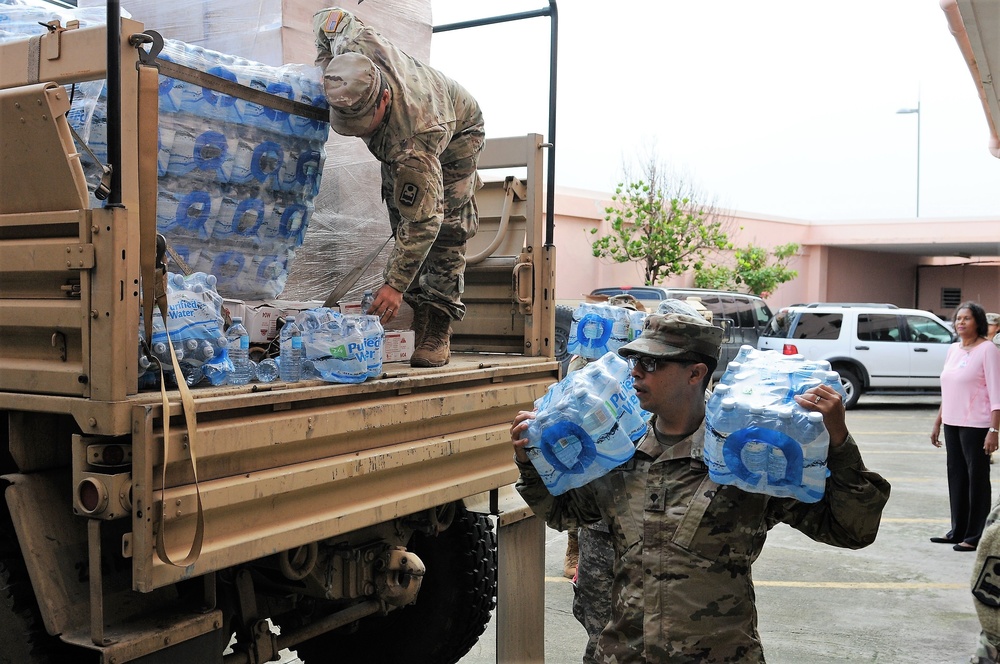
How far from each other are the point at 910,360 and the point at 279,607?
15366mm

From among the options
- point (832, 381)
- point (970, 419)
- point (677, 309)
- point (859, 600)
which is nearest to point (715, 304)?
point (970, 419)

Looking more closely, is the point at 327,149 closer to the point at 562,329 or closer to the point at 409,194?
the point at 409,194

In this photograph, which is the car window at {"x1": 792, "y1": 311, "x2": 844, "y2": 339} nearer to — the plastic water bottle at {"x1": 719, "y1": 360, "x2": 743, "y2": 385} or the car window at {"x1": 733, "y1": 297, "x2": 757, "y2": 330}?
the car window at {"x1": 733, "y1": 297, "x2": 757, "y2": 330}

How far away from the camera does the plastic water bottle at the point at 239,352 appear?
10.7ft

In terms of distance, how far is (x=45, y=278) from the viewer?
280cm

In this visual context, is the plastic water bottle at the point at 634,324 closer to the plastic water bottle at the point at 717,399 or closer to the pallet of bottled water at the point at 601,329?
the pallet of bottled water at the point at 601,329

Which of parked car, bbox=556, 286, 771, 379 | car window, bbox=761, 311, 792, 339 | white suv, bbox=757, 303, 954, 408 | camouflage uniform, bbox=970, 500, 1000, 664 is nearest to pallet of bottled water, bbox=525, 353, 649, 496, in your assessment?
camouflage uniform, bbox=970, 500, 1000, 664

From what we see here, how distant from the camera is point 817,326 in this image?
17188mm

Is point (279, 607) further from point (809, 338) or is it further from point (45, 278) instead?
point (809, 338)

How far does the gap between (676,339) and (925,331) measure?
621 inches

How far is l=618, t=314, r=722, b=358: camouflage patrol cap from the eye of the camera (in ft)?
9.05

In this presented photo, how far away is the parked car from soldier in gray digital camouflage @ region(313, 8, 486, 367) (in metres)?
12.2

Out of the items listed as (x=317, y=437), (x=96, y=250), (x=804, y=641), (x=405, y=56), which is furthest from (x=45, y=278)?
(x=804, y=641)

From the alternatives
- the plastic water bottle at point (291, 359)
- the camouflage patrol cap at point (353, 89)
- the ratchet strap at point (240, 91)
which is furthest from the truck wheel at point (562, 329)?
the plastic water bottle at point (291, 359)
